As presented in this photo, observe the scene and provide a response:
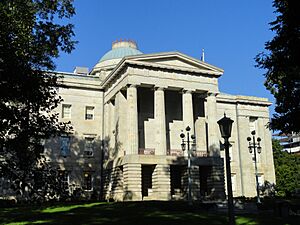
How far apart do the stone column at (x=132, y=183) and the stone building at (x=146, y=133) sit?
10 cm

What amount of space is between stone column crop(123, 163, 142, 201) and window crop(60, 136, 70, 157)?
1100cm

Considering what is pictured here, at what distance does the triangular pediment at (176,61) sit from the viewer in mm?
44344

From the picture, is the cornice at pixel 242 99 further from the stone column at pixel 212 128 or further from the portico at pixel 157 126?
the stone column at pixel 212 128

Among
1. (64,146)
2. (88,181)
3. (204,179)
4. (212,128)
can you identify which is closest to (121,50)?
(64,146)

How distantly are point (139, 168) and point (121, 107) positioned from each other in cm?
838

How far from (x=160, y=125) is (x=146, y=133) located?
17.2 ft

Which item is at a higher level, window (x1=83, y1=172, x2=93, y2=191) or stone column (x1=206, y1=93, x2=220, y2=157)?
stone column (x1=206, y1=93, x2=220, y2=157)

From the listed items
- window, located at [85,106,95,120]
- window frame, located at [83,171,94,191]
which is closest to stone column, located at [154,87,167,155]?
window, located at [85,106,95,120]

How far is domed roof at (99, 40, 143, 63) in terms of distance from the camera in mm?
61537

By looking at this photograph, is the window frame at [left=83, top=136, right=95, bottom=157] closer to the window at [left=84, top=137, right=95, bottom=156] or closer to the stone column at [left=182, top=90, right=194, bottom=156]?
the window at [left=84, top=137, right=95, bottom=156]

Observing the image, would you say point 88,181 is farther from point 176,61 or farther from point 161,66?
point 176,61

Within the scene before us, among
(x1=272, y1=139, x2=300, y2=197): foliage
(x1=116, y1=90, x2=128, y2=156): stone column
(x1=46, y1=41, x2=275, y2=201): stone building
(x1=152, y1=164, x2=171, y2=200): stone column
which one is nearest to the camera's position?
(x1=152, y1=164, x2=171, y2=200): stone column

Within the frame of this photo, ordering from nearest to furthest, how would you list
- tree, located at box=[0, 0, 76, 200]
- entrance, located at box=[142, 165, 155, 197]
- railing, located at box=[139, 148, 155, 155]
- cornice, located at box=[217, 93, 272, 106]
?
tree, located at box=[0, 0, 76, 200] < railing, located at box=[139, 148, 155, 155] < entrance, located at box=[142, 165, 155, 197] < cornice, located at box=[217, 93, 272, 106]

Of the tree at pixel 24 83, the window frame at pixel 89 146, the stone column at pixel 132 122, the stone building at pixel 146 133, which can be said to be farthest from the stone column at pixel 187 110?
the tree at pixel 24 83
